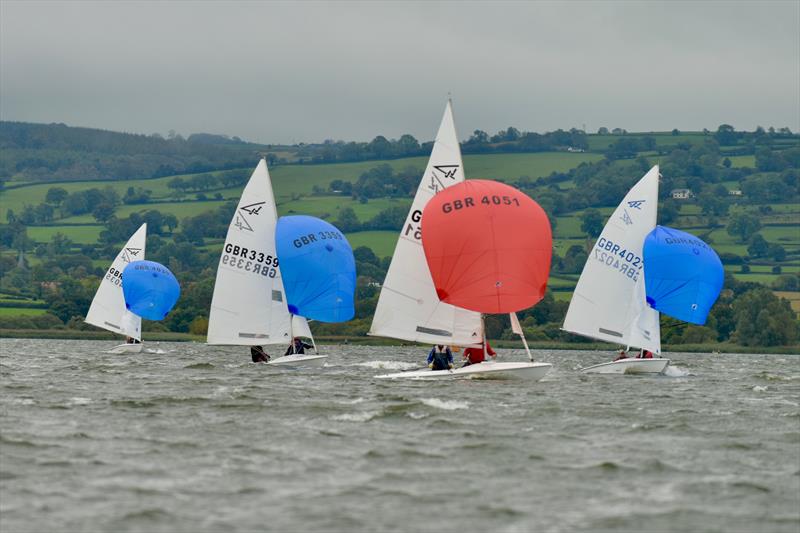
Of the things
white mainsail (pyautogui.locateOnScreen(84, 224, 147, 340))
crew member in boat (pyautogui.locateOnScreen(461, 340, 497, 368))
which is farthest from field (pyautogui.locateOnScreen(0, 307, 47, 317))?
crew member in boat (pyautogui.locateOnScreen(461, 340, 497, 368))

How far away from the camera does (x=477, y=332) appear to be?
137 feet

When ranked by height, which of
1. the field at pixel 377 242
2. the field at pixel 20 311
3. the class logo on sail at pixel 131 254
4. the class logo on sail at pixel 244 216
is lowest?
the field at pixel 20 311

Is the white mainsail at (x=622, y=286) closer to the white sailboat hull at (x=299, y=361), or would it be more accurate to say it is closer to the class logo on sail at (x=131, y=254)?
the white sailboat hull at (x=299, y=361)

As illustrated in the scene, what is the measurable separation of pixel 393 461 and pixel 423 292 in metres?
19.8

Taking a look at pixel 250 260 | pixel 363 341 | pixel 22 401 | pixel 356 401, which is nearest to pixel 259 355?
pixel 250 260

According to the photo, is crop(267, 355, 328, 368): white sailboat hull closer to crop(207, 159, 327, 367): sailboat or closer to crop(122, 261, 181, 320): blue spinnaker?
crop(207, 159, 327, 367): sailboat

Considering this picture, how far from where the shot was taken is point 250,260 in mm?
54344

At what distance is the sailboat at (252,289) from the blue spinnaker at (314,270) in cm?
137

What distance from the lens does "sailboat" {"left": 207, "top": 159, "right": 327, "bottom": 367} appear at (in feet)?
178

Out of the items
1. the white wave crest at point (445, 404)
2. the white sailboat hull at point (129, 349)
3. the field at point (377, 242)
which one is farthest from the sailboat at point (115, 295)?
the field at point (377, 242)

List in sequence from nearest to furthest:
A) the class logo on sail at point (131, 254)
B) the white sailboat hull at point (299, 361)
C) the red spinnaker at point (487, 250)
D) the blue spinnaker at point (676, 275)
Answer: the red spinnaker at point (487, 250)
the white sailboat hull at point (299, 361)
the blue spinnaker at point (676, 275)
the class logo on sail at point (131, 254)

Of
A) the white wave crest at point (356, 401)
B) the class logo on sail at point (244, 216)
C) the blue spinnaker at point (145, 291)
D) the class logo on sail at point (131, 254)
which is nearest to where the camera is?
the white wave crest at point (356, 401)

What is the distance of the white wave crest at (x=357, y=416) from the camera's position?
29.0 meters

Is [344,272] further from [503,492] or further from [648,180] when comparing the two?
[503,492]
